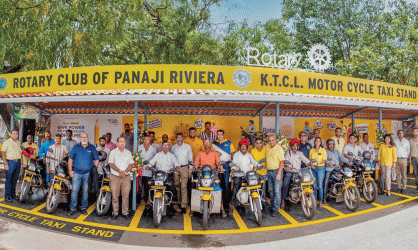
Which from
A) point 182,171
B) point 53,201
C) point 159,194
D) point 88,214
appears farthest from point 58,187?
point 182,171

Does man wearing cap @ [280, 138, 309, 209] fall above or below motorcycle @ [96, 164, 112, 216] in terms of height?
above

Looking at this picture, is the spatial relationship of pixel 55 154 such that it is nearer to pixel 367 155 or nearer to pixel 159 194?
pixel 159 194

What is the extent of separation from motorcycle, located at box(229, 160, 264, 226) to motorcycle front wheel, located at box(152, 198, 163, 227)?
5.80 feet

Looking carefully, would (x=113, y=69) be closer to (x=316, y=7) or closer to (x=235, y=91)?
(x=235, y=91)

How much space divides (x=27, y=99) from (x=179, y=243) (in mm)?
5588

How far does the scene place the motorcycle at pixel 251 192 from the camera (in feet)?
17.7

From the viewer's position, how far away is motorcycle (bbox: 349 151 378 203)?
22.3ft

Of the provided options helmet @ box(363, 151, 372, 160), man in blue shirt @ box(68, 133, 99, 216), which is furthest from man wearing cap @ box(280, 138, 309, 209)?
man in blue shirt @ box(68, 133, 99, 216)

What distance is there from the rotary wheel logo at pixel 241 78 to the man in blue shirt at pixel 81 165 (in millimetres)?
4179

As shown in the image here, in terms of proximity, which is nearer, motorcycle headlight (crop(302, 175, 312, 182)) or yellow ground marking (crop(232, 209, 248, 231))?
yellow ground marking (crop(232, 209, 248, 231))

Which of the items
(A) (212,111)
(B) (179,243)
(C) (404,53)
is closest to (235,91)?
(A) (212,111)

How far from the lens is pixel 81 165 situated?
5.83m

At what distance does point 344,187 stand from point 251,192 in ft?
8.65

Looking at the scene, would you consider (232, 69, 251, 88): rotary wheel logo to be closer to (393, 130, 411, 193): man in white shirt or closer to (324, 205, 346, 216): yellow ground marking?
(324, 205, 346, 216): yellow ground marking
